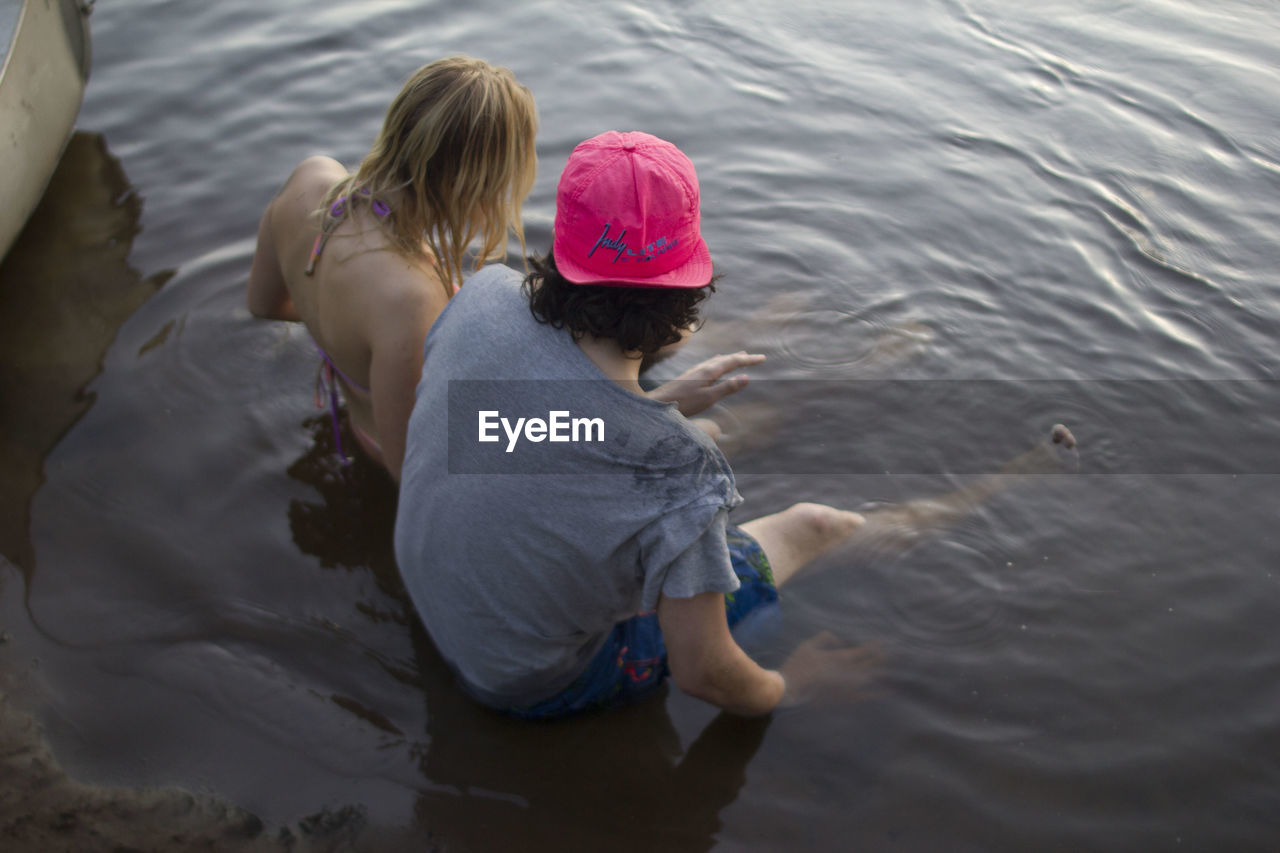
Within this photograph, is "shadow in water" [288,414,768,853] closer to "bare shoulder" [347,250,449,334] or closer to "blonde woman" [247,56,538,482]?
"blonde woman" [247,56,538,482]

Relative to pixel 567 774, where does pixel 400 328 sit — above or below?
above

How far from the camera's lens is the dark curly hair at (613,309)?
1833 millimetres

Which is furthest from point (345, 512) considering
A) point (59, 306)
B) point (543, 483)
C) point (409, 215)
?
point (59, 306)

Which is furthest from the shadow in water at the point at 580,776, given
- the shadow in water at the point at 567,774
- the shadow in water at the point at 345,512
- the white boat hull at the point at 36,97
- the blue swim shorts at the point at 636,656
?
the white boat hull at the point at 36,97

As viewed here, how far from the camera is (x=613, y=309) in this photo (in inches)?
72.6

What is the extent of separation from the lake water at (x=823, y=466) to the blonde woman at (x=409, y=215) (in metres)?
0.89

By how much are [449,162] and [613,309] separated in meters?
0.83

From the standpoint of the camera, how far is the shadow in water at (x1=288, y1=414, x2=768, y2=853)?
244 centimetres

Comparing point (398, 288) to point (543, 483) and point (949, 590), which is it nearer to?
point (543, 483)

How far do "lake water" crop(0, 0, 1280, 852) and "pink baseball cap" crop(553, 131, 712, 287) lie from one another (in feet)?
4.50

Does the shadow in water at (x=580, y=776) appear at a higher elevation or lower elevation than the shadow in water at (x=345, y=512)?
lower

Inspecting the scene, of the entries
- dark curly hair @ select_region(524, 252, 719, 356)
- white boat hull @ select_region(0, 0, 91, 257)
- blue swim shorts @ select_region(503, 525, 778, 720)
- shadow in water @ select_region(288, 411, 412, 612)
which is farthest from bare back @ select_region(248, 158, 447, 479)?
white boat hull @ select_region(0, 0, 91, 257)

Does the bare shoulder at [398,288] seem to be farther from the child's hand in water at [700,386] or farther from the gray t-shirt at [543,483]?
the child's hand in water at [700,386]

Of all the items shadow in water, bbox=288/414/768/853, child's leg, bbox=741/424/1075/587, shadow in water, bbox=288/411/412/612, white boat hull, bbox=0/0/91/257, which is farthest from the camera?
white boat hull, bbox=0/0/91/257
